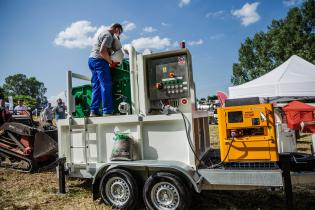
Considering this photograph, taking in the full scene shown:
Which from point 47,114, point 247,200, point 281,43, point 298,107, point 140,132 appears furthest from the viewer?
point 281,43

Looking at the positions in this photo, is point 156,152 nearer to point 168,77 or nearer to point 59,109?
point 168,77

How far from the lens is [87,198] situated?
4.56 meters

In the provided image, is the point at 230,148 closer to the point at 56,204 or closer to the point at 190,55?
the point at 190,55

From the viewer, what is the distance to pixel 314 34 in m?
36.3

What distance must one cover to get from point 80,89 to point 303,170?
12.9 feet

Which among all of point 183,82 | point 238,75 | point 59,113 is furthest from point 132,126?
point 238,75

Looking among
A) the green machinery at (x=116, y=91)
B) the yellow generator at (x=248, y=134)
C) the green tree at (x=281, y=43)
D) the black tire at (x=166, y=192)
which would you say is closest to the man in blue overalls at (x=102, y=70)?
the green machinery at (x=116, y=91)

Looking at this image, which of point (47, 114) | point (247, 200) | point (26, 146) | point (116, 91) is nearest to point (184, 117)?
point (116, 91)

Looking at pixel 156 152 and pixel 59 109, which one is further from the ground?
pixel 59 109

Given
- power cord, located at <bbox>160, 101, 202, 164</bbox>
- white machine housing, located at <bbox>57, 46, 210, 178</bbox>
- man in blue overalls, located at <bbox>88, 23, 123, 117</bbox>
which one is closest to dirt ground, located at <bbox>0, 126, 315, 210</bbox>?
white machine housing, located at <bbox>57, 46, 210, 178</bbox>

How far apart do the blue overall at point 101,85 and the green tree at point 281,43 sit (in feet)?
114

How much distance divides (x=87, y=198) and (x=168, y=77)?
8.22ft

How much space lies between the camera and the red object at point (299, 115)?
34.3 ft

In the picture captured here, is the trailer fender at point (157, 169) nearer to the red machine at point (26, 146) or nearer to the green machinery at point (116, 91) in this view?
the green machinery at point (116, 91)
